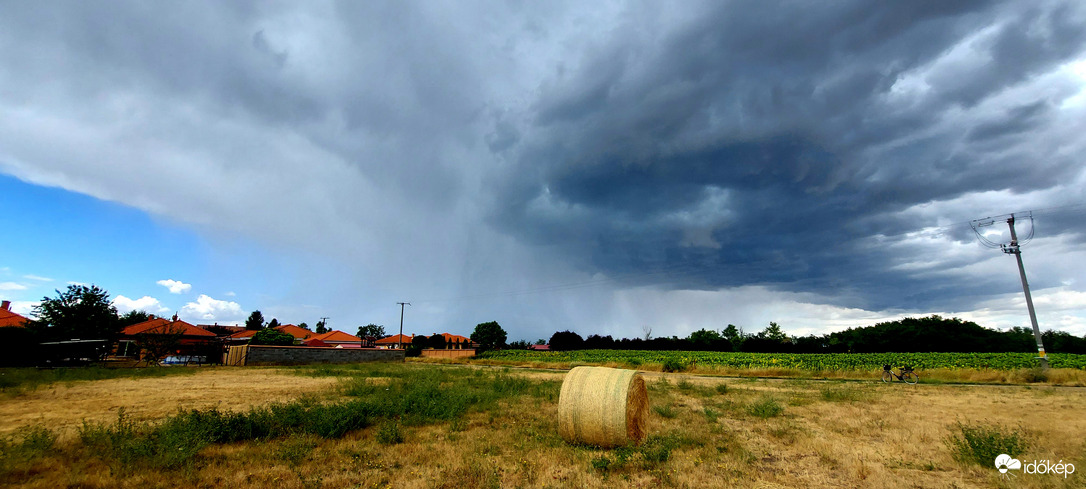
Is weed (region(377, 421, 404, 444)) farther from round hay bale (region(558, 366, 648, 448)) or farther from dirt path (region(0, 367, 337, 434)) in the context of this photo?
dirt path (region(0, 367, 337, 434))

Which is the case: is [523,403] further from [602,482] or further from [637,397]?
[602,482]

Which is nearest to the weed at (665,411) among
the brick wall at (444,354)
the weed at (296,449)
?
the weed at (296,449)

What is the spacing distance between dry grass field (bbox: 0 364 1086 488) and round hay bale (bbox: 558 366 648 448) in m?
0.39

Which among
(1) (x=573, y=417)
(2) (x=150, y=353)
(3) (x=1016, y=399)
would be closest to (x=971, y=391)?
(3) (x=1016, y=399)

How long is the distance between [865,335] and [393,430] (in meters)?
108

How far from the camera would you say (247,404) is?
1572 cm

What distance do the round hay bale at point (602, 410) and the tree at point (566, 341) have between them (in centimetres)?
9249

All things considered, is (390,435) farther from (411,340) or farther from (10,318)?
(411,340)

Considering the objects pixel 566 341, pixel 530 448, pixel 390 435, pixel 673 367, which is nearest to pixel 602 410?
pixel 530 448

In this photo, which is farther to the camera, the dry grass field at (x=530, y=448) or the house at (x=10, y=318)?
the house at (x=10, y=318)

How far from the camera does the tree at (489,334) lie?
397ft

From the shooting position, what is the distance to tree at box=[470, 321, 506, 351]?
121125 millimetres

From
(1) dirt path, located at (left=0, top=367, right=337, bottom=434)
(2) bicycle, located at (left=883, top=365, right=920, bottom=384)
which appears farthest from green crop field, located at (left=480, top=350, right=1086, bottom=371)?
(1) dirt path, located at (left=0, top=367, right=337, bottom=434)

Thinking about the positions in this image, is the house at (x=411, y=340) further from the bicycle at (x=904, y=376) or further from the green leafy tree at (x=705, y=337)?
the bicycle at (x=904, y=376)
